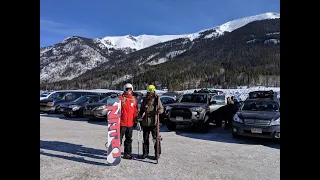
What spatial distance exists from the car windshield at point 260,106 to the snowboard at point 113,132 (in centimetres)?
590

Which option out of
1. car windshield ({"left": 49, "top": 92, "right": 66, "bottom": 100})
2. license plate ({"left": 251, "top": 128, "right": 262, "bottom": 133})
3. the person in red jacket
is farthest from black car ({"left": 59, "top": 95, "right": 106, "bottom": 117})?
license plate ({"left": 251, "top": 128, "right": 262, "bottom": 133})

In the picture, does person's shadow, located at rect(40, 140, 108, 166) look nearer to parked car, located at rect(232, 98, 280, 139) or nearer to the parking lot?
the parking lot

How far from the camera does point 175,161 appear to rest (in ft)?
21.4

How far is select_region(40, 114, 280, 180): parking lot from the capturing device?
5480 mm

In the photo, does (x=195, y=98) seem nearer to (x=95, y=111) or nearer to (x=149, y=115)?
(x=95, y=111)

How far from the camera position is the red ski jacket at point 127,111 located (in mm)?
6805

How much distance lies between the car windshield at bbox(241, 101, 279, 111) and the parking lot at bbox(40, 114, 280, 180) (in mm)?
1339

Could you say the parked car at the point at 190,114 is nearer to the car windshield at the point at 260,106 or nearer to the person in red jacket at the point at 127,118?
the car windshield at the point at 260,106

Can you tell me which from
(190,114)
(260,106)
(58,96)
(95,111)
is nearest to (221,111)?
(190,114)

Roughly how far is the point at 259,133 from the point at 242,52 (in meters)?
152

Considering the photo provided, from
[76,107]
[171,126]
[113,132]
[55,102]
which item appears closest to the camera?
[113,132]

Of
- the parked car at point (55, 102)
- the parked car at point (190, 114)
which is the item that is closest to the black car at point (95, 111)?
the parked car at point (190, 114)

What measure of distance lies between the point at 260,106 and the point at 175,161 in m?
5.48
